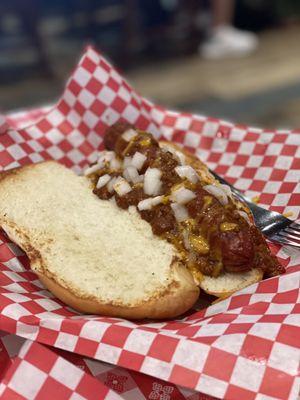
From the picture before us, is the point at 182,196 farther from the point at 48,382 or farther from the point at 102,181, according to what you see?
the point at 48,382

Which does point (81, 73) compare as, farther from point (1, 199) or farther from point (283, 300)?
point (283, 300)

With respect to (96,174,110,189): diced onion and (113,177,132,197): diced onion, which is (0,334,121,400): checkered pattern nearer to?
(113,177,132,197): diced onion

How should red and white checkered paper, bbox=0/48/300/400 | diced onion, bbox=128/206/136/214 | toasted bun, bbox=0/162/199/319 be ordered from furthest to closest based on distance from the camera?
diced onion, bbox=128/206/136/214 < toasted bun, bbox=0/162/199/319 < red and white checkered paper, bbox=0/48/300/400

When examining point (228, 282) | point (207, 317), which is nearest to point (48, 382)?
point (207, 317)

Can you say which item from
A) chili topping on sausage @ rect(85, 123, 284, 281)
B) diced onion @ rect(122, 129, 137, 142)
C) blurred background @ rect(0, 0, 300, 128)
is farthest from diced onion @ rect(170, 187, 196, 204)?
blurred background @ rect(0, 0, 300, 128)

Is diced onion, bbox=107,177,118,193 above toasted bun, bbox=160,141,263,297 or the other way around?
above

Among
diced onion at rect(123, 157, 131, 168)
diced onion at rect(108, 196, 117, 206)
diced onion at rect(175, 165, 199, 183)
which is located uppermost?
diced onion at rect(175, 165, 199, 183)

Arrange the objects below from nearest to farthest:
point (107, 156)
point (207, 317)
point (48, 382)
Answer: point (48, 382), point (207, 317), point (107, 156)
